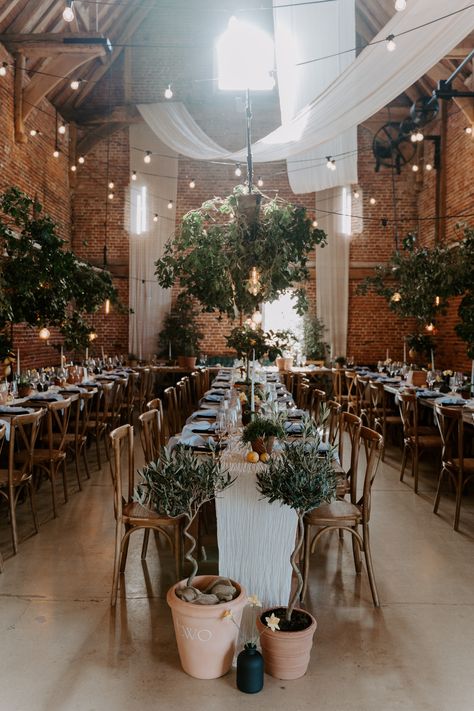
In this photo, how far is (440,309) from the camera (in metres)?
9.07

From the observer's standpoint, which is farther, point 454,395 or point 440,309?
point 440,309

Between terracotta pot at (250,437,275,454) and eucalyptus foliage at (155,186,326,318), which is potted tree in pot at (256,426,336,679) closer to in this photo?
terracotta pot at (250,437,275,454)

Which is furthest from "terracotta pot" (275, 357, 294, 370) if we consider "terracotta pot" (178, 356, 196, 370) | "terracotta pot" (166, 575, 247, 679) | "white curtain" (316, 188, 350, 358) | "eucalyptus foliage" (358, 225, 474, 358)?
"terracotta pot" (166, 575, 247, 679)

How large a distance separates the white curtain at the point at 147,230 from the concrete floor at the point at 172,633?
8145 millimetres

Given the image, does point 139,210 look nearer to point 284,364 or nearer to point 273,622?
point 284,364

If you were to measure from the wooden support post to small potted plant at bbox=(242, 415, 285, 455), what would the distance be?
780 cm

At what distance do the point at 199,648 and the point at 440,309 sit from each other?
293 inches

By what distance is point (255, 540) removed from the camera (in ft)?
10.5

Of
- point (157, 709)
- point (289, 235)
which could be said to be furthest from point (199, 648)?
point (289, 235)

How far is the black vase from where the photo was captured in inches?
102

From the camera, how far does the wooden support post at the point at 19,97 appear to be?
30.1 ft

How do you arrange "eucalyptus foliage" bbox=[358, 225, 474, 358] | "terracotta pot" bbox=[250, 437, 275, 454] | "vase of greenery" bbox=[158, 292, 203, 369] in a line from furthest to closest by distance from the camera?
"vase of greenery" bbox=[158, 292, 203, 369]
"eucalyptus foliage" bbox=[358, 225, 474, 358]
"terracotta pot" bbox=[250, 437, 275, 454]

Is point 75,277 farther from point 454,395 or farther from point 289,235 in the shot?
Result: point 454,395

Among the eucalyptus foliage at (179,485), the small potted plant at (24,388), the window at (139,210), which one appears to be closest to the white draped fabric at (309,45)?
the small potted plant at (24,388)
